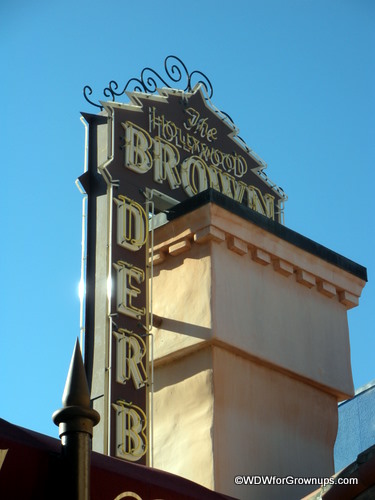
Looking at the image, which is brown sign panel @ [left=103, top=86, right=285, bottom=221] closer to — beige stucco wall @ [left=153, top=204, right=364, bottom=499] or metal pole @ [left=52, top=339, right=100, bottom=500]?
beige stucco wall @ [left=153, top=204, right=364, bottom=499]

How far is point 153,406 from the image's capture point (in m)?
12.6

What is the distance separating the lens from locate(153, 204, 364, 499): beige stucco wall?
12102 mm

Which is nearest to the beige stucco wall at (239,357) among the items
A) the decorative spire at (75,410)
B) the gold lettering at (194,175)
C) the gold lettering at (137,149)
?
the gold lettering at (137,149)

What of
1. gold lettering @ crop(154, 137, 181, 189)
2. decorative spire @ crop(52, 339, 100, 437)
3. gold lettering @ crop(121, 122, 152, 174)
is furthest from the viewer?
gold lettering @ crop(154, 137, 181, 189)

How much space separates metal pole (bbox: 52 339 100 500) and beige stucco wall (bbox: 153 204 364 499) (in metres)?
5.16

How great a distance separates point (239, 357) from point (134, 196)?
221cm

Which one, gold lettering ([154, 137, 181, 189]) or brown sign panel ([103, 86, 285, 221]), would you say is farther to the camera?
gold lettering ([154, 137, 181, 189])

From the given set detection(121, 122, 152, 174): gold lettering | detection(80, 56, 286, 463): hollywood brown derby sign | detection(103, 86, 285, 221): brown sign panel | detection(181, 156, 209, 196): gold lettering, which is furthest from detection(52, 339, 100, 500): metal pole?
detection(181, 156, 209, 196): gold lettering

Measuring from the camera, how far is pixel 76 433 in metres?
6.58

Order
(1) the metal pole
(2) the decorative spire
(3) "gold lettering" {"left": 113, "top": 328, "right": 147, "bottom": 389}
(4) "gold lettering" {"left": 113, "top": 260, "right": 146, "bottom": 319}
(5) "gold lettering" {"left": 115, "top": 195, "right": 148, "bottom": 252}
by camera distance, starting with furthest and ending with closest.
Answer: (5) "gold lettering" {"left": 115, "top": 195, "right": 148, "bottom": 252} → (4) "gold lettering" {"left": 113, "top": 260, "right": 146, "bottom": 319} → (3) "gold lettering" {"left": 113, "top": 328, "right": 147, "bottom": 389} → (2) the decorative spire → (1) the metal pole

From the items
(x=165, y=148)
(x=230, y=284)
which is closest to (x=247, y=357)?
(x=230, y=284)

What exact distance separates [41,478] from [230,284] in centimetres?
651

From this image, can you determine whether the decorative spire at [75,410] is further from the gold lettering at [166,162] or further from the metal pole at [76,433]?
the gold lettering at [166,162]

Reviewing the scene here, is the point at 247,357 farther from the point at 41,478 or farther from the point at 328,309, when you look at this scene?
the point at 41,478
